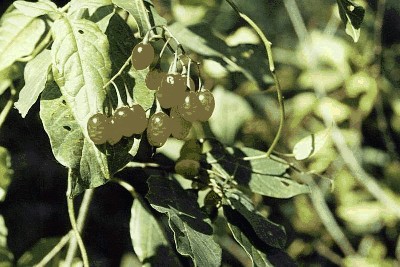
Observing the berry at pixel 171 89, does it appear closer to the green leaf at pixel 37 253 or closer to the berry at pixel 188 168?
the berry at pixel 188 168

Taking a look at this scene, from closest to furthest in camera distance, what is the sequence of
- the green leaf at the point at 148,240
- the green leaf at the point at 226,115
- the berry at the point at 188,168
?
the berry at the point at 188,168 < the green leaf at the point at 148,240 < the green leaf at the point at 226,115

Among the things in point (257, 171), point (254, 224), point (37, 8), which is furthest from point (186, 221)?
point (37, 8)

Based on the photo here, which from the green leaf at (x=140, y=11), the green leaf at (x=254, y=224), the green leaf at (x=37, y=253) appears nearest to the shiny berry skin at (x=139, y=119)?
the green leaf at (x=140, y=11)

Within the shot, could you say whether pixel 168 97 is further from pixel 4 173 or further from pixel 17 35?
pixel 4 173

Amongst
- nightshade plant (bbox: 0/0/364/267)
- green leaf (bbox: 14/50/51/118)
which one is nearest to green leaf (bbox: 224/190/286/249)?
nightshade plant (bbox: 0/0/364/267)

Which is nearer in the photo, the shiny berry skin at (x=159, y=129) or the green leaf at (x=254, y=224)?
the shiny berry skin at (x=159, y=129)

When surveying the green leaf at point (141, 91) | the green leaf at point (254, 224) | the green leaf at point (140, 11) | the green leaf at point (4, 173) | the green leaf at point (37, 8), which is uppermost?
the green leaf at point (140, 11)
